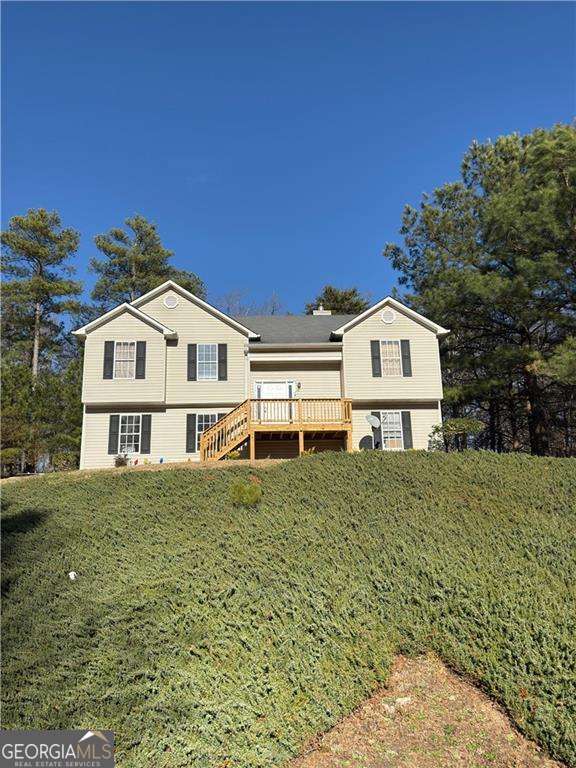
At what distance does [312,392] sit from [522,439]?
15.2m

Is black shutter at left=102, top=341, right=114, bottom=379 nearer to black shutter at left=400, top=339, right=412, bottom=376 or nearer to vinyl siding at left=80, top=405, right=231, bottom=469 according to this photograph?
vinyl siding at left=80, top=405, right=231, bottom=469

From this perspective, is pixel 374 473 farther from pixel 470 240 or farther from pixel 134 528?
pixel 470 240

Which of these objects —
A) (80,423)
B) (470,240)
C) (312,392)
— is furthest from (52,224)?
(470,240)

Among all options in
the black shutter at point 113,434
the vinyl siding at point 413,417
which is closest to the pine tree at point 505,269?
the vinyl siding at point 413,417

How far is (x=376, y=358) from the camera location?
18.1 meters

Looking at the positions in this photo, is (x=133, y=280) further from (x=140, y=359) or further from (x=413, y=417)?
(x=413, y=417)

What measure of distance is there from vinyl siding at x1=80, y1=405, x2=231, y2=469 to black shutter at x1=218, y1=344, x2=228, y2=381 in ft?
4.00

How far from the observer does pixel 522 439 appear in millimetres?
27094

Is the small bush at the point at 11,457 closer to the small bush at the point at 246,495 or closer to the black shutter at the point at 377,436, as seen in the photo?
the small bush at the point at 246,495

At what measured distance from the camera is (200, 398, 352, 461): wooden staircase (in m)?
15.7

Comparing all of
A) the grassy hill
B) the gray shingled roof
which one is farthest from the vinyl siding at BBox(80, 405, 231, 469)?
the grassy hill

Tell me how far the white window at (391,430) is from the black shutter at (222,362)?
5.97 meters

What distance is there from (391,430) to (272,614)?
12.8 meters

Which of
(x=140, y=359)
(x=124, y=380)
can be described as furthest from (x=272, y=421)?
(x=124, y=380)
